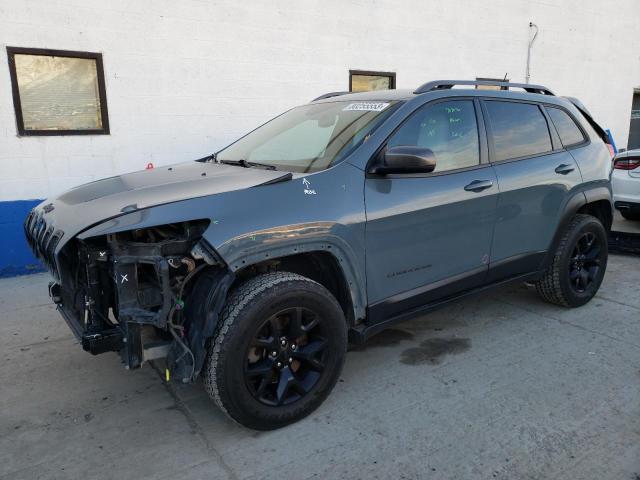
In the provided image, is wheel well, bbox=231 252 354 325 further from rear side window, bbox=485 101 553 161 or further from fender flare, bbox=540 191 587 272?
fender flare, bbox=540 191 587 272

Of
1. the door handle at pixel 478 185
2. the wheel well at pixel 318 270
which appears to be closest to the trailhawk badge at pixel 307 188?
the wheel well at pixel 318 270

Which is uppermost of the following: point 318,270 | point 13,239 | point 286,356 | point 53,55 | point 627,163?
point 53,55

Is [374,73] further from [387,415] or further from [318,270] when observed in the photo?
[387,415]

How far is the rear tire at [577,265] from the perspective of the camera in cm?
430

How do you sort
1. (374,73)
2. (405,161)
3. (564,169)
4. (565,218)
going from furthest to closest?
(374,73) → (565,218) → (564,169) → (405,161)

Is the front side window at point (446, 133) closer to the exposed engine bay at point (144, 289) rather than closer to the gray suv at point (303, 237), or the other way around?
the gray suv at point (303, 237)

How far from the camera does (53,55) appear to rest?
5828mm

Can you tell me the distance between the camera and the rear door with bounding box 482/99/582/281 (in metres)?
3.73

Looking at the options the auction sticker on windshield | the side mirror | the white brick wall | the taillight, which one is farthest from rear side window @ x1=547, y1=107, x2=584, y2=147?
the white brick wall

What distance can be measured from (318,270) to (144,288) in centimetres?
101

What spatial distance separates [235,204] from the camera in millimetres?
2607

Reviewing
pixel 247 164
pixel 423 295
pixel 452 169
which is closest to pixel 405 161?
pixel 452 169

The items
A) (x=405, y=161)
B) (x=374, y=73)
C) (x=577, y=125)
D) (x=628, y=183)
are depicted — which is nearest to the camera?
(x=405, y=161)

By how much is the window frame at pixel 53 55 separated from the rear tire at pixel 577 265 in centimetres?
518
